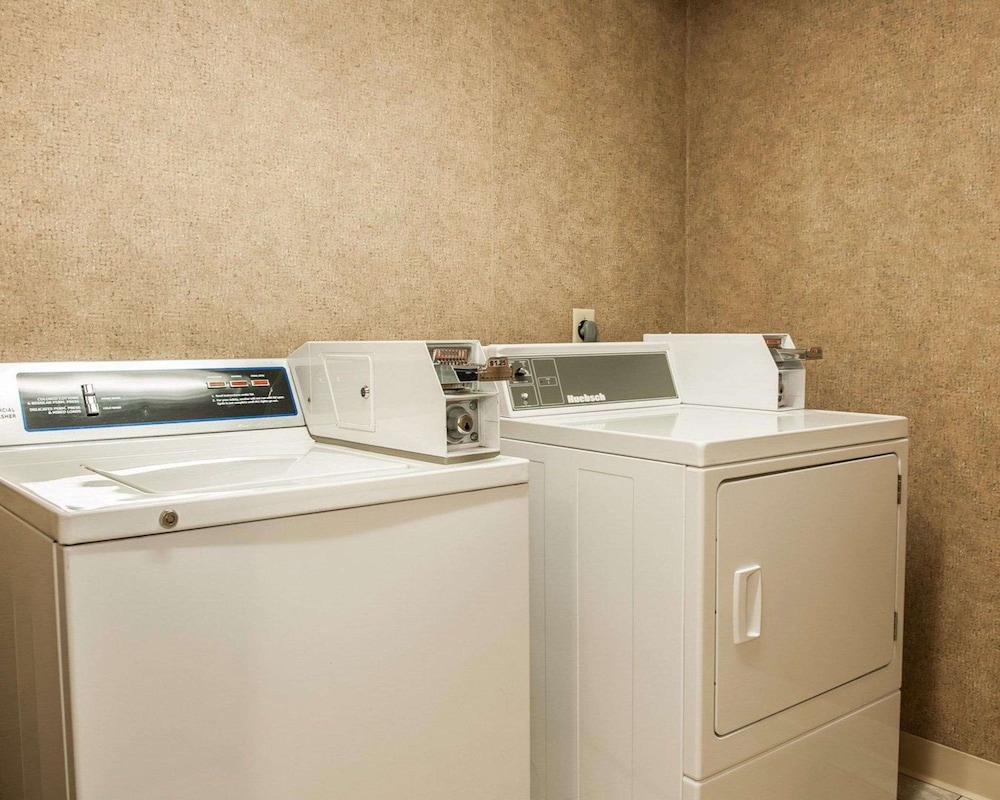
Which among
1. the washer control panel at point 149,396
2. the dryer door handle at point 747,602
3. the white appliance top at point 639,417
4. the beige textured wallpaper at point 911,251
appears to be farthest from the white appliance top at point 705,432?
the washer control panel at point 149,396

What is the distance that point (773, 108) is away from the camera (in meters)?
2.50

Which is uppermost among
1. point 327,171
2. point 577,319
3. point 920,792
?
point 327,171

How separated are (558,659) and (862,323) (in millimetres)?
1349

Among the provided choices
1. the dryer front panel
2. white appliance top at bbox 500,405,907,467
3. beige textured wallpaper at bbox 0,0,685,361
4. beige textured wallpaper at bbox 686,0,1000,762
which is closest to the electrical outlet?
beige textured wallpaper at bbox 0,0,685,361

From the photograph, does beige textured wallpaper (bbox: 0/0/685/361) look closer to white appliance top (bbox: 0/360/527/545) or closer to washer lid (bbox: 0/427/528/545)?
white appliance top (bbox: 0/360/527/545)

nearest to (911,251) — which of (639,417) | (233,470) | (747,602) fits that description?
(639,417)

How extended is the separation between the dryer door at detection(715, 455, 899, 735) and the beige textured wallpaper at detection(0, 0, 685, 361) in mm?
1000

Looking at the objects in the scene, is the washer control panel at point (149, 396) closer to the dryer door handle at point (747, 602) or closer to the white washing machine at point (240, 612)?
the white washing machine at point (240, 612)

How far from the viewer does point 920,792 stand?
2.15m

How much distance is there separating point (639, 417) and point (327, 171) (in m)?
0.97

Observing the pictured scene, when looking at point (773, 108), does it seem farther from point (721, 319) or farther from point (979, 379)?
point (979, 379)

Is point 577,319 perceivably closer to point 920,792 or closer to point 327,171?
point 327,171

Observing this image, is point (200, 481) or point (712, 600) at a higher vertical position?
point (200, 481)

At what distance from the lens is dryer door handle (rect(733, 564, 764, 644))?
1463 mm
